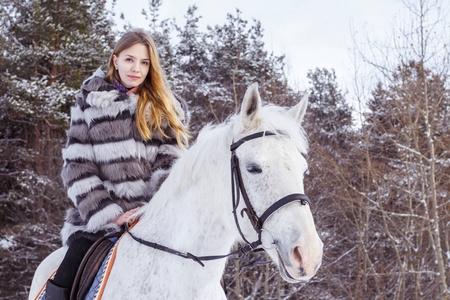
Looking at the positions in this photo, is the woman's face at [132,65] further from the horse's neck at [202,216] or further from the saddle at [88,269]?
the saddle at [88,269]

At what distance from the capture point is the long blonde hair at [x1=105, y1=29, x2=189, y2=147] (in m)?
2.82

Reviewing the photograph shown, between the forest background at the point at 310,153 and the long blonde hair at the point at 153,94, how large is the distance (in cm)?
707

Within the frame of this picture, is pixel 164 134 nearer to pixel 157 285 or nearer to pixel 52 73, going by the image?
pixel 157 285

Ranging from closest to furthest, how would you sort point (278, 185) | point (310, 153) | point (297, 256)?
point (297, 256) → point (278, 185) → point (310, 153)

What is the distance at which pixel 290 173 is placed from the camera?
182cm

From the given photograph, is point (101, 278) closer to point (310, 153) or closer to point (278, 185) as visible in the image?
point (278, 185)

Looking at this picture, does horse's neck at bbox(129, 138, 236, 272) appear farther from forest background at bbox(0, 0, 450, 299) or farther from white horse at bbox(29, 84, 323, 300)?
forest background at bbox(0, 0, 450, 299)

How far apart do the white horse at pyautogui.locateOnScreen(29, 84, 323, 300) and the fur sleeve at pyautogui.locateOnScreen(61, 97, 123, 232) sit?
28 centimetres

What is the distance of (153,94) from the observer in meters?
2.96

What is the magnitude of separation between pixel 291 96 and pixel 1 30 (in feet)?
39.2

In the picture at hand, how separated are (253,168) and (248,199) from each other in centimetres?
16

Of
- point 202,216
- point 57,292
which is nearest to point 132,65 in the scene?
point 202,216

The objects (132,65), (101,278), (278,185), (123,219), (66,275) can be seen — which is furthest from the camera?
(132,65)

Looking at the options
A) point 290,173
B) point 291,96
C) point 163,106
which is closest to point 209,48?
point 291,96
